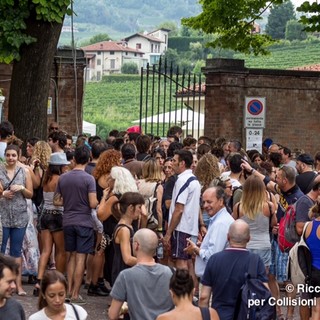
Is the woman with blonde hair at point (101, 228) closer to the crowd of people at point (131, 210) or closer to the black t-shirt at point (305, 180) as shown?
the crowd of people at point (131, 210)

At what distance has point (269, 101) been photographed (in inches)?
1091

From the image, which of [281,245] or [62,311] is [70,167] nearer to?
[281,245]

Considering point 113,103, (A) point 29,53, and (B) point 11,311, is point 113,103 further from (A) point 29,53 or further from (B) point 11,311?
(B) point 11,311

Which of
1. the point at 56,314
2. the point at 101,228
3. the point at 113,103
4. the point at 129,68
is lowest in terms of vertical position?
the point at 113,103

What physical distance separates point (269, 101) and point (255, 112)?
591 mm

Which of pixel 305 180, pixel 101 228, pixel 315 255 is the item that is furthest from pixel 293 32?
pixel 315 255

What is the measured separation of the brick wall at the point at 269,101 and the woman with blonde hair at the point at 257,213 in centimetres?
1428

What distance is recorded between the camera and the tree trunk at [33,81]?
20219 mm

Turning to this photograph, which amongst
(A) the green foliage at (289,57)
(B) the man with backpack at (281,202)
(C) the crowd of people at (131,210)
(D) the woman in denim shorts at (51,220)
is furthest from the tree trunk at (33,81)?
(A) the green foliage at (289,57)

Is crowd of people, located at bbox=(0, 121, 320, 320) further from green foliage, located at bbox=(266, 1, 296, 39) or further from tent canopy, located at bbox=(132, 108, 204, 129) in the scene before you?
green foliage, located at bbox=(266, 1, 296, 39)

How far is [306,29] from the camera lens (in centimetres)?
2597

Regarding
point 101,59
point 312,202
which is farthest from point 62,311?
point 101,59

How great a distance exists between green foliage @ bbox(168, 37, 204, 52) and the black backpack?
172382 millimetres

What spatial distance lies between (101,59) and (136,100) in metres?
81.3
